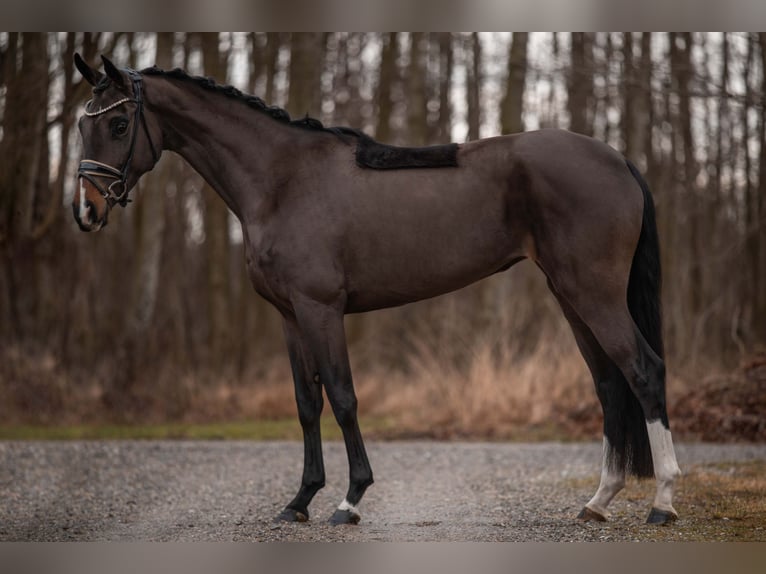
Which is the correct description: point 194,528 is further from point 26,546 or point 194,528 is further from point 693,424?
point 693,424

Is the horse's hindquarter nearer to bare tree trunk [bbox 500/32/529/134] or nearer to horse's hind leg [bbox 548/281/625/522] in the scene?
horse's hind leg [bbox 548/281/625/522]

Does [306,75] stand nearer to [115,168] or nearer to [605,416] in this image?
[115,168]

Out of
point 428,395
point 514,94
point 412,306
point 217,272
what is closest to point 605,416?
point 428,395

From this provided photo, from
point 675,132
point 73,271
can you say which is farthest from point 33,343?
point 675,132

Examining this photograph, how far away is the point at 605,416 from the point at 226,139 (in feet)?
9.76

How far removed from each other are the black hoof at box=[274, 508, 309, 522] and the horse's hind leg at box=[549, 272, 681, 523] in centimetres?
212

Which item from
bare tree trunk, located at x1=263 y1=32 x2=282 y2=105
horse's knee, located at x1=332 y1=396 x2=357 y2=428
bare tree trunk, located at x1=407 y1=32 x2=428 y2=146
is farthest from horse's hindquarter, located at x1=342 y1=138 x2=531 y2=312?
bare tree trunk, located at x1=263 y1=32 x2=282 y2=105

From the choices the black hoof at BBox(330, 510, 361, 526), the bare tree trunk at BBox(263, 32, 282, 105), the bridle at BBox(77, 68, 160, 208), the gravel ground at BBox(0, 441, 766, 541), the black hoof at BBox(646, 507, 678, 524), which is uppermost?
the bare tree trunk at BBox(263, 32, 282, 105)

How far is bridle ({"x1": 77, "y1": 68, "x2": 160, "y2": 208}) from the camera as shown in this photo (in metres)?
5.27

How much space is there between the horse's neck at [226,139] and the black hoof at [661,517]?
3.03 meters

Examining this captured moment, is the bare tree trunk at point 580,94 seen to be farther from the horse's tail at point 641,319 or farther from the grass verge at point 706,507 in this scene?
the horse's tail at point 641,319

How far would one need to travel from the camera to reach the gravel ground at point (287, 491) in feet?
17.5

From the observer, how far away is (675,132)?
1673 cm

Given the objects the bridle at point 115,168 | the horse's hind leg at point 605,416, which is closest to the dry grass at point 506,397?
the horse's hind leg at point 605,416
